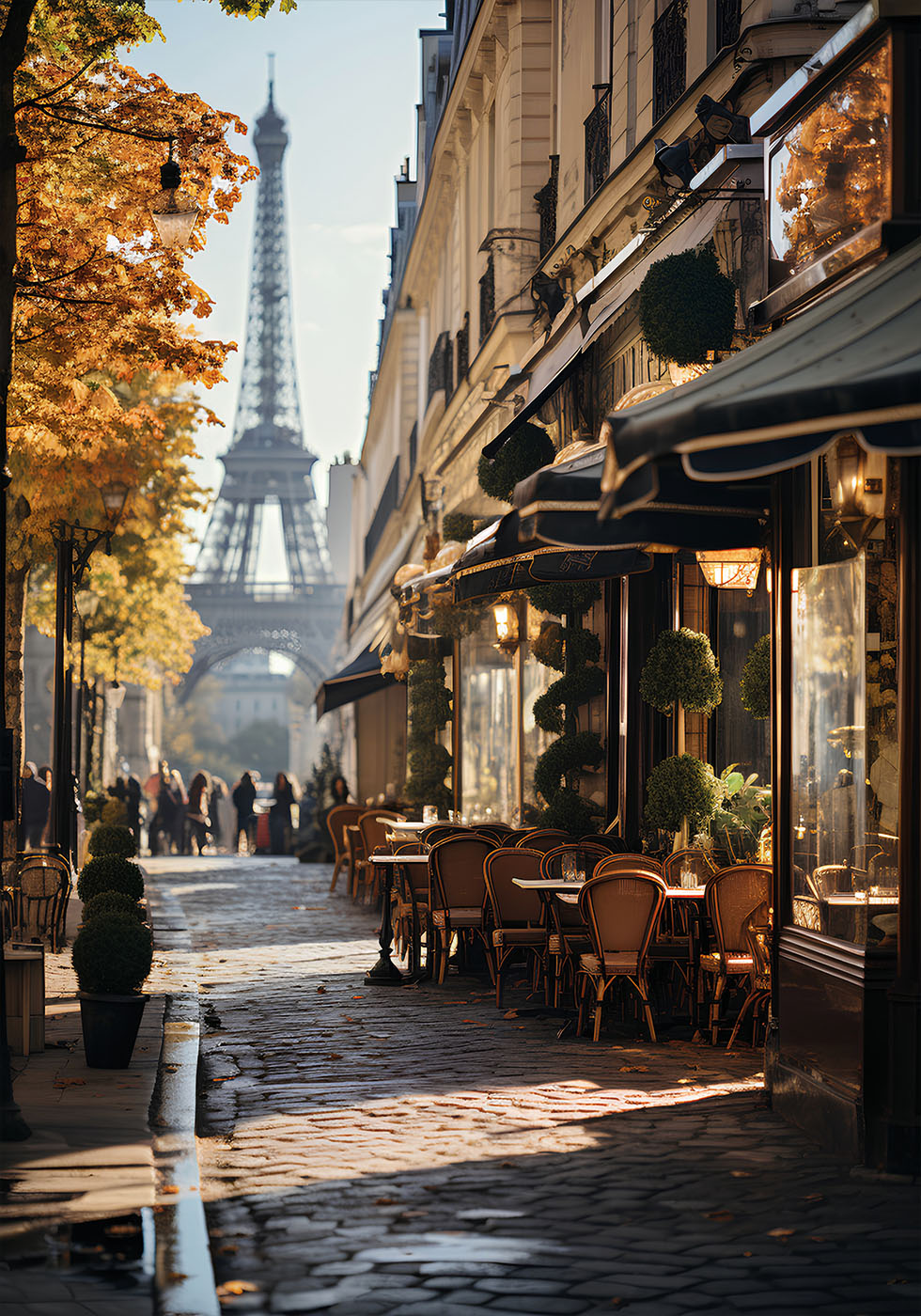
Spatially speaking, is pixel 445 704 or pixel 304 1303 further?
pixel 445 704

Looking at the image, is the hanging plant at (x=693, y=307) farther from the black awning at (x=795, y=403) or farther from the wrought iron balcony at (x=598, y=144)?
the wrought iron balcony at (x=598, y=144)

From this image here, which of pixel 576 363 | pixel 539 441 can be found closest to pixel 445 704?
pixel 539 441

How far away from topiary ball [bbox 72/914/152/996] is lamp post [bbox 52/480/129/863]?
23.8 feet

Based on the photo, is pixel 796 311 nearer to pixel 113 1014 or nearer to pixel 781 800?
pixel 781 800

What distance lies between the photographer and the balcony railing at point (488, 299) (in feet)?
56.9

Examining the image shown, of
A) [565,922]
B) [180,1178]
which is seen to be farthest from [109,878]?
[180,1178]

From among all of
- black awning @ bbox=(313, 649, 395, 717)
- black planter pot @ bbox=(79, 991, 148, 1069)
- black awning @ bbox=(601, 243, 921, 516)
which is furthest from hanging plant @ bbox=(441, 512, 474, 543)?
black awning @ bbox=(601, 243, 921, 516)

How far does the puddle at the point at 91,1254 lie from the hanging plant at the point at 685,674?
6063 millimetres

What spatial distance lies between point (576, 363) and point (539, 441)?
2.90 metres

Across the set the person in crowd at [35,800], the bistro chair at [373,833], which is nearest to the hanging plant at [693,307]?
the bistro chair at [373,833]

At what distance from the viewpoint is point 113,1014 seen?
7.67 metres

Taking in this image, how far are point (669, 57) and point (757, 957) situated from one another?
6.66 meters

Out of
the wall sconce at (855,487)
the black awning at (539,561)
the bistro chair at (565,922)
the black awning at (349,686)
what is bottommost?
the bistro chair at (565,922)

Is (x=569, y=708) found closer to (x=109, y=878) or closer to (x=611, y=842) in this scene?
(x=611, y=842)
